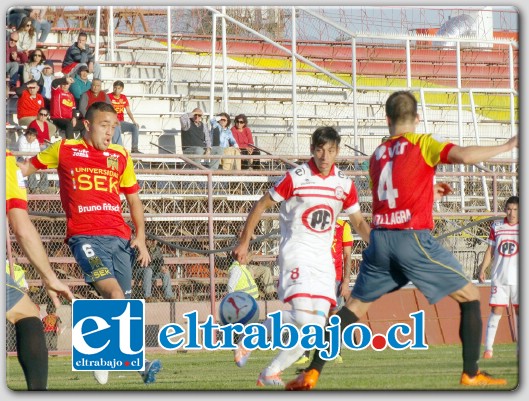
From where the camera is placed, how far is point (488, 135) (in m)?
21.7

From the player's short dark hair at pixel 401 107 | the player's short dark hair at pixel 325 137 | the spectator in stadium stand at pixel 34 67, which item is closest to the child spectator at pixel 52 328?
the spectator in stadium stand at pixel 34 67

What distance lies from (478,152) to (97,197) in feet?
11.9

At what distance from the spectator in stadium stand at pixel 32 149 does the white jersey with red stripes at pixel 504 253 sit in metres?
6.05

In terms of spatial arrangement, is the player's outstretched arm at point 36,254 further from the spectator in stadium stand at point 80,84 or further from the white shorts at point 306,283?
the spectator in stadium stand at point 80,84

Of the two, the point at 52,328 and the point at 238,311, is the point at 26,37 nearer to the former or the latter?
the point at 52,328

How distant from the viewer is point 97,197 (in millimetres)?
10398

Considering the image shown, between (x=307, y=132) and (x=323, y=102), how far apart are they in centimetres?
97

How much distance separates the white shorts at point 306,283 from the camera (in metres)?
9.34

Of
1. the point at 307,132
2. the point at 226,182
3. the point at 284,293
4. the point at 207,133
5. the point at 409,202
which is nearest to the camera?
the point at 409,202

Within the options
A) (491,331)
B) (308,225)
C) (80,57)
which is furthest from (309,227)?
(80,57)

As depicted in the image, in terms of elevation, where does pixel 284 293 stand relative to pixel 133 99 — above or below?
below

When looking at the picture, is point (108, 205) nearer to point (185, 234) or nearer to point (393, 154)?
point (393, 154)

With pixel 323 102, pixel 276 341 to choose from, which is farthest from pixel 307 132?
pixel 276 341

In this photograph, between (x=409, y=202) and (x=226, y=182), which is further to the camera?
(x=226, y=182)
